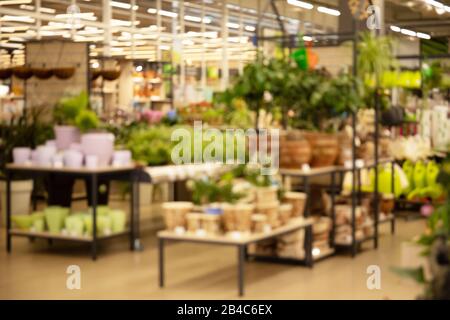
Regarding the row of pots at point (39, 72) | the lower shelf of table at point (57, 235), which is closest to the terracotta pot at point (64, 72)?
the row of pots at point (39, 72)

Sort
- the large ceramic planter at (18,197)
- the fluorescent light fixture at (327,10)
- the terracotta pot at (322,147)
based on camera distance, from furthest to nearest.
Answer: the fluorescent light fixture at (327,10)
the large ceramic planter at (18,197)
the terracotta pot at (322,147)

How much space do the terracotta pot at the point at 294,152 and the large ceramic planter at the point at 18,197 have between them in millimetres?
3613

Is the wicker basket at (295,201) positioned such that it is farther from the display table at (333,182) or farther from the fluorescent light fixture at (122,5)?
the fluorescent light fixture at (122,5)

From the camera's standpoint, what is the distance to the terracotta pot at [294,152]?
271 inches

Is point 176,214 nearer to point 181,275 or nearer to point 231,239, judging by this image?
point 231,239

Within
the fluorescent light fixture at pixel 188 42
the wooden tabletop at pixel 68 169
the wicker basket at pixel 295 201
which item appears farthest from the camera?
the fluorescent light fixture at pixel 188 42

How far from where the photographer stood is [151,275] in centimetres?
659

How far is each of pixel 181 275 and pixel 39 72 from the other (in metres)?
4.21

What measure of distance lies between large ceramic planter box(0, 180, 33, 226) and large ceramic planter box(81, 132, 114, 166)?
205 centimetres

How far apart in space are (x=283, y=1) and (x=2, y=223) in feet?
37.4

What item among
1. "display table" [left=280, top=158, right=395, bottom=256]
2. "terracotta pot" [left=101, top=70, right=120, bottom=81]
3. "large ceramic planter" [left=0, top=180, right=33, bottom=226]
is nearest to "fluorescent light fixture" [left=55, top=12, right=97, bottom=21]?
"terracotta pot" [left=101, top=70, right=120, bottom=81]

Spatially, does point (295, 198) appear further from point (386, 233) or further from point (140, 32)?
point (140, 32)

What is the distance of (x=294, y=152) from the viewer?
688 cm

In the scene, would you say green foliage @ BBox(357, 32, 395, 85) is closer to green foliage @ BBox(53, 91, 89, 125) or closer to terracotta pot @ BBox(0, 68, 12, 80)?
green foliage @ BBox(53, 91, 89, 125)
